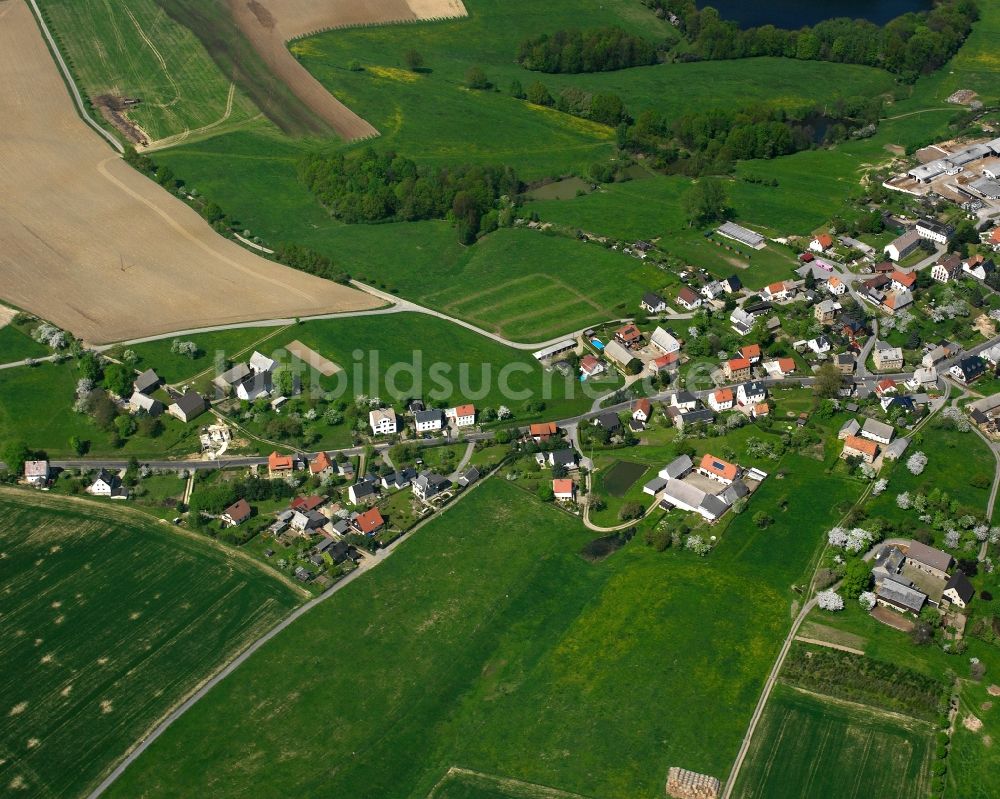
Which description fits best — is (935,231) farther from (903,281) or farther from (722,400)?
(722,400)

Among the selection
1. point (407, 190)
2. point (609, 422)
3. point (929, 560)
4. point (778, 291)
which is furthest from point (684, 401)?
point (407, 190)

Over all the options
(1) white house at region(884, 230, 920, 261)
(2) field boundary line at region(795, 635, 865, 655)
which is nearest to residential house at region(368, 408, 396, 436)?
(2) field boundary line at region(795, 635, 865, 655)

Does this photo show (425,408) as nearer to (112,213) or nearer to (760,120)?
(112,213)

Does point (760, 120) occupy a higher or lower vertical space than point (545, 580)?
higher

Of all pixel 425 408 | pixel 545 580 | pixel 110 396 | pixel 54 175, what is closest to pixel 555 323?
pixel 425 408

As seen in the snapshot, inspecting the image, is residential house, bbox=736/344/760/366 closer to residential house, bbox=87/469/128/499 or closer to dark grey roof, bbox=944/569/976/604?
dark grey roof, bbox=944/569/976/604

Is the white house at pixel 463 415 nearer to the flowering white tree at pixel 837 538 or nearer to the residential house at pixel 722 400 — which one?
the residential house at pixel 722 400
